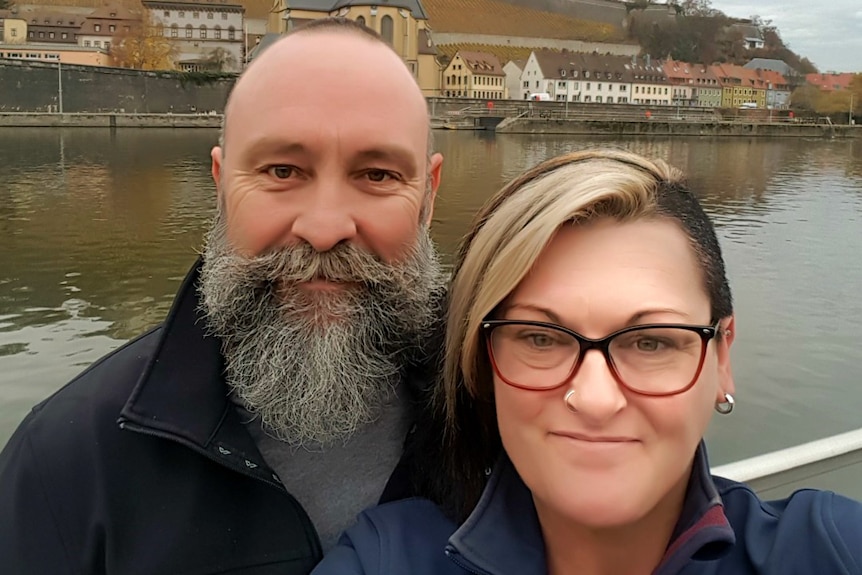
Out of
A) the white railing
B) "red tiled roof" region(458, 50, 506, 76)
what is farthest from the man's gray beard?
"red tiled roof" region(458, 50, 506, 76)

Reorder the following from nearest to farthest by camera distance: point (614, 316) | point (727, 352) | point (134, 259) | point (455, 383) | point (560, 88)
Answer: point (614, 316) → point (727, 352) → point (455, 383) → point (134, 259) → point (560, 88)

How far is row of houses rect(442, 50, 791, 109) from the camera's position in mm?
61156

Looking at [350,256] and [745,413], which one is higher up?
[350,256]

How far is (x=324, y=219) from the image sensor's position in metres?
1.27

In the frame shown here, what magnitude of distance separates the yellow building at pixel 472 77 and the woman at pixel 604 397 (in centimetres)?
5960

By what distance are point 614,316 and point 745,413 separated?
16.7 feet

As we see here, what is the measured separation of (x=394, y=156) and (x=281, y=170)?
18 centimetres

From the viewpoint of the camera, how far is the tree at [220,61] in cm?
5353

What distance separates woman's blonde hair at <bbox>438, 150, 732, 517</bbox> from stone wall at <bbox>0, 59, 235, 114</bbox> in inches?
1441

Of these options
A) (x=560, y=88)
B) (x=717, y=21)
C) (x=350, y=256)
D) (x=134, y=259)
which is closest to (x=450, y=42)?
(x=560, y=88)

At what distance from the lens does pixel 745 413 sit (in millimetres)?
5551

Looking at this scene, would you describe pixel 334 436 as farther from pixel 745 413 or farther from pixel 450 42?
pixel 450 42

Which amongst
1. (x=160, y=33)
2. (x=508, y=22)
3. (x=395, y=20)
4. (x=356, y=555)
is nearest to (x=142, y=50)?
(x=160, y=33)

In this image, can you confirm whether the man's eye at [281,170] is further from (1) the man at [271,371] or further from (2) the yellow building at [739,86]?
(2) the yellow building at [739,86]
